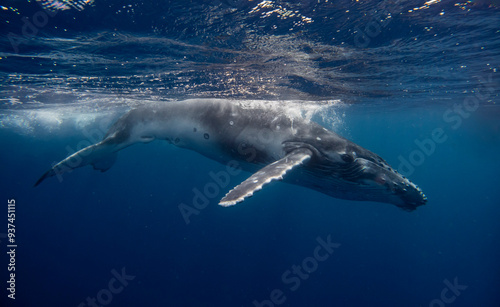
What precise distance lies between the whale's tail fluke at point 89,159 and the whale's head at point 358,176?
655 centimetres

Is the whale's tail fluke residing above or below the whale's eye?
above

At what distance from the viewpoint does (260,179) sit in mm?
4316

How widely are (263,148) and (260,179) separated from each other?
2.37 m

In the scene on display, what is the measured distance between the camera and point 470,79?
15.5 metres

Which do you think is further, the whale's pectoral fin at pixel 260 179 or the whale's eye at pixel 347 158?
the whale's eye at pixel 347 158

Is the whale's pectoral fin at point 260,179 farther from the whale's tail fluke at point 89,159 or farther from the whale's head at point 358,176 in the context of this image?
the whale's tail fluke at point 89,159

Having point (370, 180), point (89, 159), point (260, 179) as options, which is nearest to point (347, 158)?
point (370, 180)

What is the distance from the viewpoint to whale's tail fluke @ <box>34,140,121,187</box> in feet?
23.7

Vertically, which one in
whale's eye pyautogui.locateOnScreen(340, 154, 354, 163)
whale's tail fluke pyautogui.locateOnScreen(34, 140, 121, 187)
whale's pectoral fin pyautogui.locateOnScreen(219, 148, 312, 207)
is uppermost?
whale's tail fluke pyautogui.locateOnScreen(34, 140, 121, 187)

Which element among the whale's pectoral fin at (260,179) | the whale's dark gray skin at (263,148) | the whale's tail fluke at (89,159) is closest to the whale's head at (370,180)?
the whale's dark gray skin at (263,148)

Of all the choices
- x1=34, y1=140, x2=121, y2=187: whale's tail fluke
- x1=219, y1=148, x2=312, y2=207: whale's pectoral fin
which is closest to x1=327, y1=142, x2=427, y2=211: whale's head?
x1=219, y1=148, x2=312, y2=207: whale's pectoral fin

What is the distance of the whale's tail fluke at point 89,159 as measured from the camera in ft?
23.7

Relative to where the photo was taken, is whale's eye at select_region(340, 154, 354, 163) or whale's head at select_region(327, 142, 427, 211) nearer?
whale's head at select_region(327, 142, 427, 211)

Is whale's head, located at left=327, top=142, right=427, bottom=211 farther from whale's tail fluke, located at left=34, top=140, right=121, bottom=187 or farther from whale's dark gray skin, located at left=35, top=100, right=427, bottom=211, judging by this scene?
whale's tail fluke, located at left=34, top=140, right=121, bottom=187
